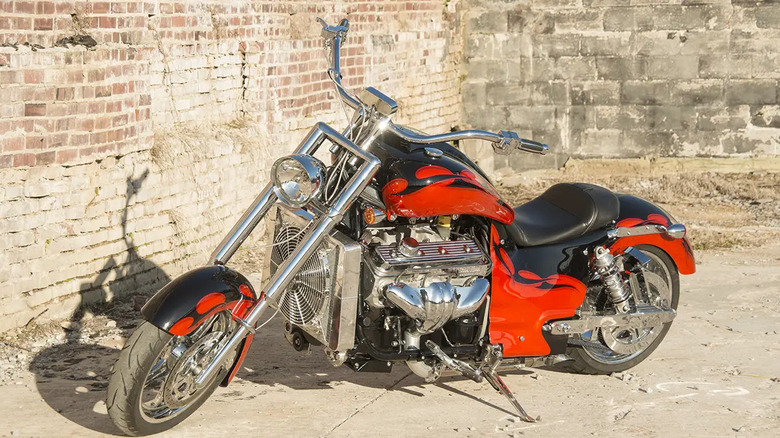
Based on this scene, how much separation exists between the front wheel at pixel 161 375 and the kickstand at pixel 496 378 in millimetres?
1104

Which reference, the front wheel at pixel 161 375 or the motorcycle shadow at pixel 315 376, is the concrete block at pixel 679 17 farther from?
the front wheel at pixel 161 375

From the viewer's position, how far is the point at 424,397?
4.95 m

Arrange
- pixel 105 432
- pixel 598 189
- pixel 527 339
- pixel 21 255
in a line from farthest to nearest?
pixel 21 255, pixel 598 189, pixel 527 339, pixel 105 432

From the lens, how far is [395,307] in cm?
452

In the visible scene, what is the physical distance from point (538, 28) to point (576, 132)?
1.15 m

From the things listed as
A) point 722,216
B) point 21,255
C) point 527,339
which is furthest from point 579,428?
point 722,216

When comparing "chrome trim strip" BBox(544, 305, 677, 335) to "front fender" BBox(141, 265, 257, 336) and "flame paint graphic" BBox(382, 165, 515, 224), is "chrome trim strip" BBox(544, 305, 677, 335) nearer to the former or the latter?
"flame paint graphic" BBox(382, 165, 515, 224)

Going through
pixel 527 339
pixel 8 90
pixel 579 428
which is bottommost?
pixel 579 428

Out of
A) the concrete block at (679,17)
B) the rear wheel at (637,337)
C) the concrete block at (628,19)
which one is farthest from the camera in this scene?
the concrete block at (628,19)

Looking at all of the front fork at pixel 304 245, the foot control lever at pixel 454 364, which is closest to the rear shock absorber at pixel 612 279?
the foot control lever at pixel 454 364

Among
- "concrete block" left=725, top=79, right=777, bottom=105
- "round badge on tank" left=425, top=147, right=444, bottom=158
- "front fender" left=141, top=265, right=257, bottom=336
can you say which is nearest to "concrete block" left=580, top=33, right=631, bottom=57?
"concrete block" left=725, top=79, right=777, bottom=105

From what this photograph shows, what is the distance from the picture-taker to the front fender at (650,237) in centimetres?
521

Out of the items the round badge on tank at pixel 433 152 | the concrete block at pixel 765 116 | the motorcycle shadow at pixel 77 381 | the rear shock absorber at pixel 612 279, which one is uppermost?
the round badge on tank at pixel 433 152

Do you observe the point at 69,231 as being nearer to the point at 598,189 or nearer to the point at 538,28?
the point at 598,189
